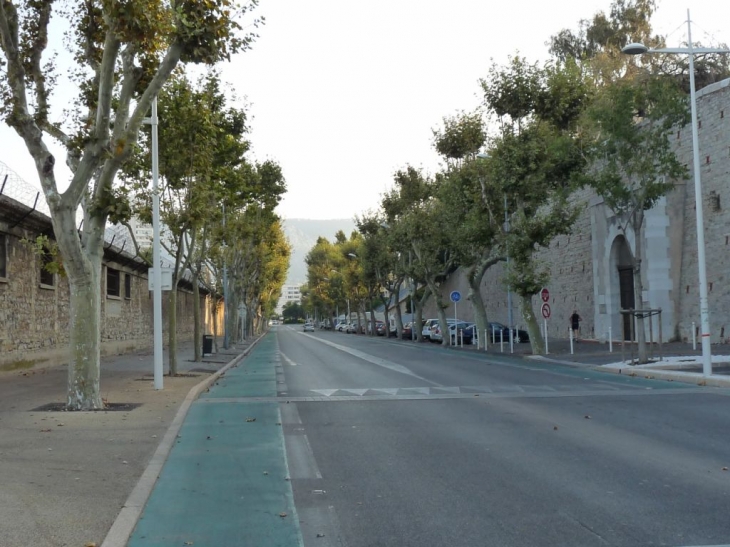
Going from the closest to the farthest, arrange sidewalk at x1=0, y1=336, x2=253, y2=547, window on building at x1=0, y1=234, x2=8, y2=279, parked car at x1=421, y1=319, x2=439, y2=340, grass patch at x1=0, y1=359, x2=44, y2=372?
1. sidewalk at x1=0, y1=336, x2=253, y2=547
2. grass patch at x1=0, y1=359, x2=44, y2=372
3. window on building at x1=0, y1=234, x2=8, y2=279
4. parked car at x1=421, y1=319, x2=439, y2=340

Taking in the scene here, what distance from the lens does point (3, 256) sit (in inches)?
738

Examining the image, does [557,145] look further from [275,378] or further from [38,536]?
[38,536]

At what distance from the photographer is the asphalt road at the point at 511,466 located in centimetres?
524

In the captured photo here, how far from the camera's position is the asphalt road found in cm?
524

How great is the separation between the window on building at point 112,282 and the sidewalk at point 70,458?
1459 centimetres

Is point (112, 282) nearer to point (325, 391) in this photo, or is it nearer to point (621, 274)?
point (325, 391)

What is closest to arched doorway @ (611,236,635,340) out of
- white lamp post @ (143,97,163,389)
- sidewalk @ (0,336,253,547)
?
white lamp post @ (143,97,163,389)

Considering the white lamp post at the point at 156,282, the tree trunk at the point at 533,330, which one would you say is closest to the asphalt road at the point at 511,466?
the white lamp post at the point at 156,282

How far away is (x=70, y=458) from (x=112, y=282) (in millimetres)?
24122

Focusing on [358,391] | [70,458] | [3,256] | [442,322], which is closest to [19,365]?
[3,256]

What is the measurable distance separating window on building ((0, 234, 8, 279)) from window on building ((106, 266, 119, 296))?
422 inches

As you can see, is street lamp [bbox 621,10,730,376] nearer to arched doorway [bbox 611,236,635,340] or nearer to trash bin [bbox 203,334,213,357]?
trash bin [bbox 203,334,213,357]

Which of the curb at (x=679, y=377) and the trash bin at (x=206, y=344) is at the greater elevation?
the trash bin at (x=206, y=344)

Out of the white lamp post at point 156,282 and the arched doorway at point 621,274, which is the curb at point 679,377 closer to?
the white lamp post at point 156,282
